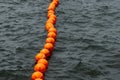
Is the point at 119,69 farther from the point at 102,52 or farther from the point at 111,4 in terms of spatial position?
the point at 111,4

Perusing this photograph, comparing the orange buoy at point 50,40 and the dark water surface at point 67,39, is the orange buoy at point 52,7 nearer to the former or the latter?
the dark water surface at point 67,39

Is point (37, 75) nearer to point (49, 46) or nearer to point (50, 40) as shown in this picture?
point (49, 46)

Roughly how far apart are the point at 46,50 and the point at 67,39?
6.68 ft

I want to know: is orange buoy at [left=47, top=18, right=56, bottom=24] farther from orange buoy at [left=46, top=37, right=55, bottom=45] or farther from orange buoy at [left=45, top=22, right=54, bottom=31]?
orange buoy at [left=46, top=37, right=55, bottom=45]

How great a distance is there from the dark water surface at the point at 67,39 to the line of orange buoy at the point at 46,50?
0.32 m

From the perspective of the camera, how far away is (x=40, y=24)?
1745cm

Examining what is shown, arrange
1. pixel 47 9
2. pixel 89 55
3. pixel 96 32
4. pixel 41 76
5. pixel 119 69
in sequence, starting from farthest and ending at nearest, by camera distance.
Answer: pixel 47 9 → pixel 96 32 → pixel 89 55 → pixel 119 69 → pixel 41 76

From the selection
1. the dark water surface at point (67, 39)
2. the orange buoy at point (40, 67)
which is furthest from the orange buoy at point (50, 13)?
the orange buoy at point (40, 67)

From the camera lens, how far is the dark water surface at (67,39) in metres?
13.2

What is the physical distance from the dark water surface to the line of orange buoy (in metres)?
0.32

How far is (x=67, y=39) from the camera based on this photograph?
15.8 metres

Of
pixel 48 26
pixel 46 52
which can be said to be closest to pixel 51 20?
pixel 48 26

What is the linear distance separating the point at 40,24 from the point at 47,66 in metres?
4.54

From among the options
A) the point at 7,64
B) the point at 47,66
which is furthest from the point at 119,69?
the point at 7,64
